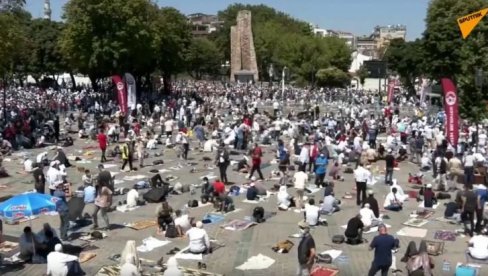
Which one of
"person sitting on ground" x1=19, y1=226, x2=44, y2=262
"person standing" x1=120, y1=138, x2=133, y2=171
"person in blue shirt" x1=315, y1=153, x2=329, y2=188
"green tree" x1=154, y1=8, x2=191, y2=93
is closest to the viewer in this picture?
"person sitting on ground" x1=19, y1=226, x2=44, y2=262

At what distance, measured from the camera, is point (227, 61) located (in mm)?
124188

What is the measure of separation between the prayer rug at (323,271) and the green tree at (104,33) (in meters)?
39.6

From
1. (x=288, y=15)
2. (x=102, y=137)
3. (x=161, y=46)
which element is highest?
(x=288, y=15)

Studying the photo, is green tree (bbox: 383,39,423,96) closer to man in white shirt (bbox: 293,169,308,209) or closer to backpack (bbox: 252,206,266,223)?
man in white shirt (bbox: 293,169,308,209)

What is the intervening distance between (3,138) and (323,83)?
60.8m

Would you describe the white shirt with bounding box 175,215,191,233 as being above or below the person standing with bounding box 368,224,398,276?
below

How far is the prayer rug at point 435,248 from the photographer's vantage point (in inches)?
612

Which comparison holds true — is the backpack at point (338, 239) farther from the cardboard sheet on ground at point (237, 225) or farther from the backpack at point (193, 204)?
the backpack at point (193, 204)

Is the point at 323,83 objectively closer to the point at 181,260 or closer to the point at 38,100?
the point at 38,100

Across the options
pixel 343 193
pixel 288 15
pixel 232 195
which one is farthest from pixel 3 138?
pixel 288 15

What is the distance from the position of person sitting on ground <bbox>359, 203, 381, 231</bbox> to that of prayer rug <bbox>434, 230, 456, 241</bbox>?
5.20 feet

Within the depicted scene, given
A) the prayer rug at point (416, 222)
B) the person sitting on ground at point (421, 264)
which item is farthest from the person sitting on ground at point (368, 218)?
the person sitting on ground at point (421, 264)

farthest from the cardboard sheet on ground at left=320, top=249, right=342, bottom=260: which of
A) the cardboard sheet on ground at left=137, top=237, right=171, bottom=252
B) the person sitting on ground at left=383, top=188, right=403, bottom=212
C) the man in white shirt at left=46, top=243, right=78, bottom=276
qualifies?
the man in white shirt at left=46, top=243, right=78, bottom=276

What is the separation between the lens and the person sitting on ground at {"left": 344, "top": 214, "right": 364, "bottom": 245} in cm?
1599
